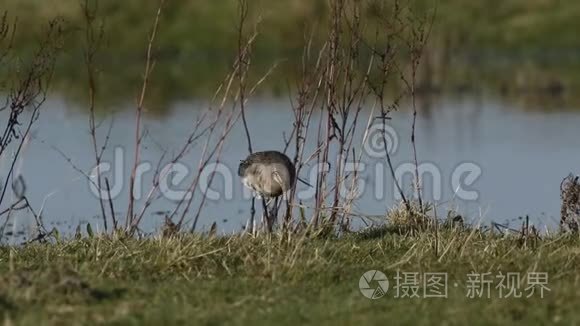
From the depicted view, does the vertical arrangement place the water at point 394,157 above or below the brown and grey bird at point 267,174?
above

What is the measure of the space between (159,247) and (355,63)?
283 centimetres

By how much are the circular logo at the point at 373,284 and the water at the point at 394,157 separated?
2.02 metres

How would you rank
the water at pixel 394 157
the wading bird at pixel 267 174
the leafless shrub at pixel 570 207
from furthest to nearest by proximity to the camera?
the water at pixel 394 157 → the leafless shrub at pixel 570 207 → the wading bird at pixel 267 174

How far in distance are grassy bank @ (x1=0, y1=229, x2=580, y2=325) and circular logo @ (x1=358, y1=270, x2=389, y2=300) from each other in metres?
0.04

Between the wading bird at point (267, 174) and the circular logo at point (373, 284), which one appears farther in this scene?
the wading bird at point (267, 174)

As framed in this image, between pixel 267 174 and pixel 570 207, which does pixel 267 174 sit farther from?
pixel 570 207

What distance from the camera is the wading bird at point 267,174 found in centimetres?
711

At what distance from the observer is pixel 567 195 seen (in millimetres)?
7746

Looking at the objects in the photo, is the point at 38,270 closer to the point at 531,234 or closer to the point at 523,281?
the point at 523,281

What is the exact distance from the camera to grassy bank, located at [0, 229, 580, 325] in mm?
4906

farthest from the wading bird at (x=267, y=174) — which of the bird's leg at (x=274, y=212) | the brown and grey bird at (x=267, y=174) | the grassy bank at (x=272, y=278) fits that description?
the grassy bank at (x=272, y=278)

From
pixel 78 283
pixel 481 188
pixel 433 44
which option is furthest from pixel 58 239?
pixel 433 44

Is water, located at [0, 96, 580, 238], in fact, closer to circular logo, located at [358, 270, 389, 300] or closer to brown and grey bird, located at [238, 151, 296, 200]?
brown and grey bird, located at [238, 151, 296, 200]

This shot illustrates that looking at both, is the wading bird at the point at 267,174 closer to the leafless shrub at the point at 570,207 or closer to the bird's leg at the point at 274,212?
the bird's leg at the point at 274,212
